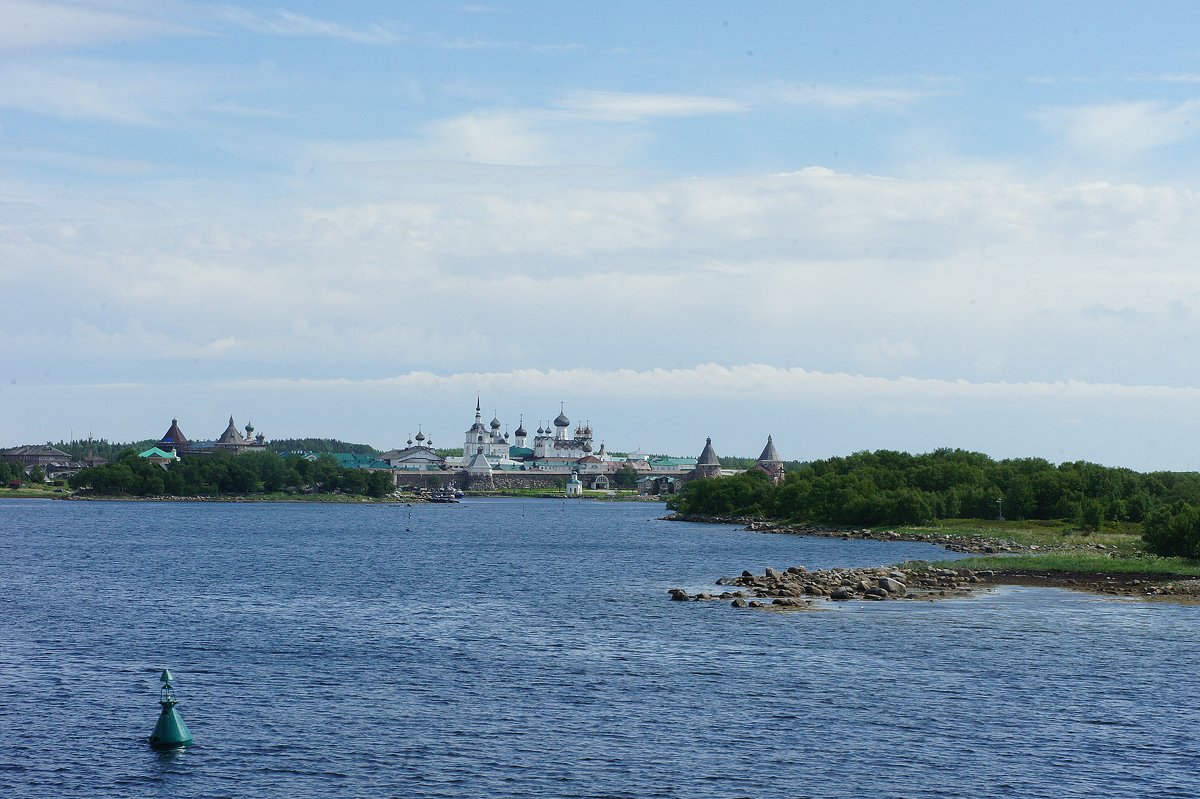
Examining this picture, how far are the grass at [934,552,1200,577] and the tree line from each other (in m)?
25.9

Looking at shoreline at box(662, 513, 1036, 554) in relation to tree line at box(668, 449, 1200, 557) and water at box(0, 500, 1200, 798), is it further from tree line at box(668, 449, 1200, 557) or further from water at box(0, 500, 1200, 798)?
water at box(0, 500, 1200, 798)

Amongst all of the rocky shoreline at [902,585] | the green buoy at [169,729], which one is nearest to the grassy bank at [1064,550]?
the rocky shoreline at [902,585]

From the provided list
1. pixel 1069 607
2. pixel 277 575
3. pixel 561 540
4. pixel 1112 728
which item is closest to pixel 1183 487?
pixel 561 540

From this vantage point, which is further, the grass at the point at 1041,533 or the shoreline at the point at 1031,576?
the grass at the point at 1041,533

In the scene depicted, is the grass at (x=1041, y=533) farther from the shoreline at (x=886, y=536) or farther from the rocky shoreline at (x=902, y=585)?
the rocky shoreline at (x=902, y=585)

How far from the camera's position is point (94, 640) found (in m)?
50.6

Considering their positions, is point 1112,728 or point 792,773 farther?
point 1112,728

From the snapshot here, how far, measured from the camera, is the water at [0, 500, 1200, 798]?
3047 centimetres

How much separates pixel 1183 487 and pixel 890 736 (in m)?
97.8

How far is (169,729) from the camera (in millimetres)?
32625

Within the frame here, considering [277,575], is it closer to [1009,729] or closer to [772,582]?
[772,582]

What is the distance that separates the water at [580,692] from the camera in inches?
1200

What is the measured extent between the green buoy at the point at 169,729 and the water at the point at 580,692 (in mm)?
518

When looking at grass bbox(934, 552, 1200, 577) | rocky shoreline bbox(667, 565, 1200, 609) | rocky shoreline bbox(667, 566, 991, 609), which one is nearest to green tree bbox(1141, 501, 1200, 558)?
grass bbox(934, 552, 1200, 577)
